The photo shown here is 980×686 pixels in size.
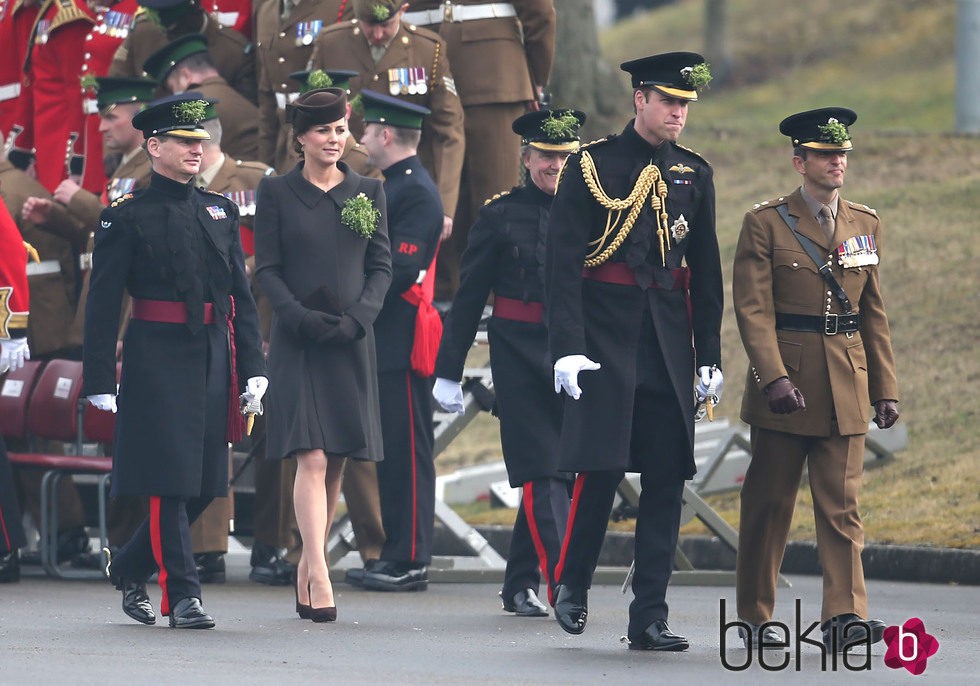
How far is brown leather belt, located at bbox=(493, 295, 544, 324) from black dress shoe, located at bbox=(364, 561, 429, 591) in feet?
5.36

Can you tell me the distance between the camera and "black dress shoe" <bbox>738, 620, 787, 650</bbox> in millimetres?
8383

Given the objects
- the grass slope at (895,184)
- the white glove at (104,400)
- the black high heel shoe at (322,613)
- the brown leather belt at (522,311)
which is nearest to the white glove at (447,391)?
the brown leather belt at (522,311)

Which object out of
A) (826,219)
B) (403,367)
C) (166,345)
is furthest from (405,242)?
(826,219)

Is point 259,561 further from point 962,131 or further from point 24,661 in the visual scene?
point 962,131

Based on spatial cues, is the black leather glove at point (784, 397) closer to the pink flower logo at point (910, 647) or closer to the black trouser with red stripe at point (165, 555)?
the pink flower logo at point (910, 647)

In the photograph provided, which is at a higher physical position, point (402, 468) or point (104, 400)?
point (104, 400)

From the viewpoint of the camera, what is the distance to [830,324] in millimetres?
8648

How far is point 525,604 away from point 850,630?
198 centimetres

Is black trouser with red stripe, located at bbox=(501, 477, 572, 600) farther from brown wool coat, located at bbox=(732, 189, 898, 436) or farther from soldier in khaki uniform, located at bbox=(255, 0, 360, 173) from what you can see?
soldier in khaki uniform, located at bbox=(255, 0, 360, 173)

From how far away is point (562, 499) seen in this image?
9.97m

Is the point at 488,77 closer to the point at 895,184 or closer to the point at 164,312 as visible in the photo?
the point at 164,312

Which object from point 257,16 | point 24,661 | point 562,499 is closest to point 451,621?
point 562,499

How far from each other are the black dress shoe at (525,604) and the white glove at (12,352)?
2.65 meters

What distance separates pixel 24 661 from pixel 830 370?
310 cm
